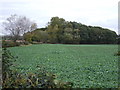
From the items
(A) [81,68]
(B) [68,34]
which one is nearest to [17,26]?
(B) [68,34]

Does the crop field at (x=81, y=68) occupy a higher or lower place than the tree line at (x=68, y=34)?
lower

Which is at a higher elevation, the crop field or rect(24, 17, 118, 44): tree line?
rect(24, 17, 118, 44): tree line

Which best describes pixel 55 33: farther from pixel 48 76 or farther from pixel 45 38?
pixel 48 76

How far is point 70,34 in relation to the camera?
31078mm

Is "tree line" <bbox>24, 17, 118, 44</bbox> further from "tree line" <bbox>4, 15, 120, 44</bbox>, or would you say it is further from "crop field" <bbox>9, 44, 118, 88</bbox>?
"crop field" <bbox>9, 44, 118, 88</bbox>

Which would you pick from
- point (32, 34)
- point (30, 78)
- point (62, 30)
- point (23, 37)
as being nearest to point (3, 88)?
point (30, 78)

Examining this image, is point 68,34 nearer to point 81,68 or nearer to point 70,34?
point 70,34

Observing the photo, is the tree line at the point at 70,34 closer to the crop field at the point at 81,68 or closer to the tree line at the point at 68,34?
the tree line at the point at 68,34

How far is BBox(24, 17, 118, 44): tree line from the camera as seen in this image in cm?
3119

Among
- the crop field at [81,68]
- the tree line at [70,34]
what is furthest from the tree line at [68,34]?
the crop field at [81,68]

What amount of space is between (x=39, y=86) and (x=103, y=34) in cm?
3073

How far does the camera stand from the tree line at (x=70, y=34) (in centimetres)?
3119

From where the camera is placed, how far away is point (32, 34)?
2978 centimetres

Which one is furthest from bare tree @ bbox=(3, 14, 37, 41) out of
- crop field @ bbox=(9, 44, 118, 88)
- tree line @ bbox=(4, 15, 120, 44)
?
crop field @ bbox=(9, 44, 118, 88)
